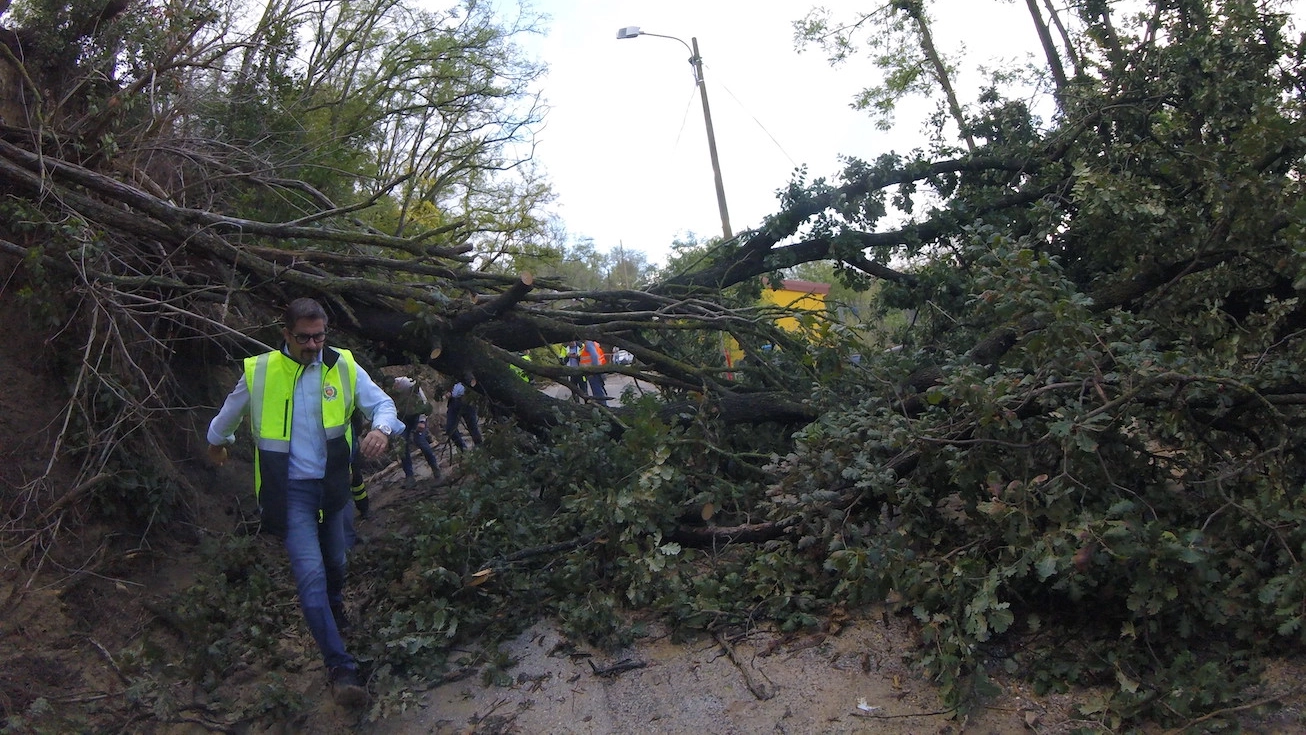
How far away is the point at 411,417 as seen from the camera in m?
7.97

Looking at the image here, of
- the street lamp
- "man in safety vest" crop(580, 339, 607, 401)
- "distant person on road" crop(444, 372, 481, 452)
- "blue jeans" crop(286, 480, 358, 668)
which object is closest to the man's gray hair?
"blue jeans" crop(286, 480, 358, 668)

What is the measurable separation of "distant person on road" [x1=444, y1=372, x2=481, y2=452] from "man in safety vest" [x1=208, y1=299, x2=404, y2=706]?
2.27 meters

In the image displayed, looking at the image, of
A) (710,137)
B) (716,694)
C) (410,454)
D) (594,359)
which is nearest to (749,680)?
(716,694)

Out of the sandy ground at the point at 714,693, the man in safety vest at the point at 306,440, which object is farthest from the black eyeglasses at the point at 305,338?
the sandy ground at the point at 714,693

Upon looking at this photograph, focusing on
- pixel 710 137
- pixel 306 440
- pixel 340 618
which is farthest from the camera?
pixel 710 137

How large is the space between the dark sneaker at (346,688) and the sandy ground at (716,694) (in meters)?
0.13

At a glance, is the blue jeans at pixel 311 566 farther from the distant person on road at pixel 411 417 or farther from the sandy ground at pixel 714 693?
the distant person on road at pixel 411 417

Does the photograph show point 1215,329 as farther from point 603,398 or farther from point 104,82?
point 104,82

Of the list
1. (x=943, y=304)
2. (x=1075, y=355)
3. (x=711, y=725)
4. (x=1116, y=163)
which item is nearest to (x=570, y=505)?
(x=711, y=725)

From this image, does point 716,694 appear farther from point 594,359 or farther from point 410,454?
point 410,454

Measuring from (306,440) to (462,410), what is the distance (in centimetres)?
376

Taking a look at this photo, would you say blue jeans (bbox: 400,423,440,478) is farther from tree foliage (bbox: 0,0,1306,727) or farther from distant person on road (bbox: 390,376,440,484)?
tree foliage (bbox: 0,0,1306,727)

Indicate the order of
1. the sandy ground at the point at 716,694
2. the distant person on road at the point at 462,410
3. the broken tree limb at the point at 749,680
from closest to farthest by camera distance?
the sandy ground at the point at 716,694, the broken tree limb at the point at 749,680, the distant person on road at the point at 462,410

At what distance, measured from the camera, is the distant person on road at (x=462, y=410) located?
6395 millimetres
